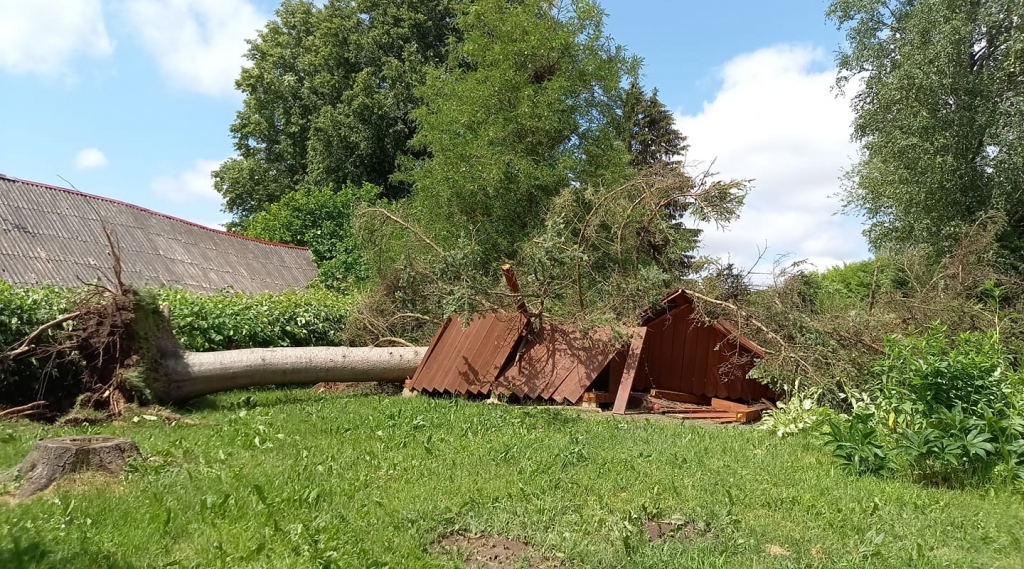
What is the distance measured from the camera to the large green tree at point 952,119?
15.0 metres

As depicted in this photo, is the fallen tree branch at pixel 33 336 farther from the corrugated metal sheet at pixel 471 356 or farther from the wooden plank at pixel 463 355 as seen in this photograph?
the wooden plank at pixel 463 355

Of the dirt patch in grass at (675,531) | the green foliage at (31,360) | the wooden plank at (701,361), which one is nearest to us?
the dirt patch in grass at (675,531)

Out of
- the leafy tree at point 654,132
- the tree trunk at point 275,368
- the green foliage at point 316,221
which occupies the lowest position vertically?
the tree trunk at point 275,368

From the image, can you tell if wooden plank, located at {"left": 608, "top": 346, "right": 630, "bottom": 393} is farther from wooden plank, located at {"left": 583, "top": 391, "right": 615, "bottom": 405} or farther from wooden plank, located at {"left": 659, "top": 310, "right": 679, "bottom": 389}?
wooden plank, located at {"left": 659, "top": 310, "right": 679, "bottom": 389}

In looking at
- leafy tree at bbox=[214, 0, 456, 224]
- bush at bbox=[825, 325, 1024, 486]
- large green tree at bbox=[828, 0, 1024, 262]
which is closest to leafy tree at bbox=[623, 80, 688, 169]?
leafy tree at bbox=[214, 0, 456, 224]

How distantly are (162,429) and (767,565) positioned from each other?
5.53 meters

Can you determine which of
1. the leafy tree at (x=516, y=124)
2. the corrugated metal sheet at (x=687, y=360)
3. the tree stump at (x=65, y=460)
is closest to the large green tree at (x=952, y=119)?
the leafy tree at (x=516, y=124)

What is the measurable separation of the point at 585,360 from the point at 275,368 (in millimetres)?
4030

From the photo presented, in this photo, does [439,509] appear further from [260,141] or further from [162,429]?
[260,141]

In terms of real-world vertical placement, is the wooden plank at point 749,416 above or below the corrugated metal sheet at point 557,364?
below

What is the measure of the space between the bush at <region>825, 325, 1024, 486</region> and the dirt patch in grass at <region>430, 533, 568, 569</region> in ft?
9.54

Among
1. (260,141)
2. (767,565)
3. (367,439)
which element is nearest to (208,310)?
(367,439)

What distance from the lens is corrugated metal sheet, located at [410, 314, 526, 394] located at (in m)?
9.59

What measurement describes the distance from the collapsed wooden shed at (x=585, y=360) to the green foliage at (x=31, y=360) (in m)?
4.35
